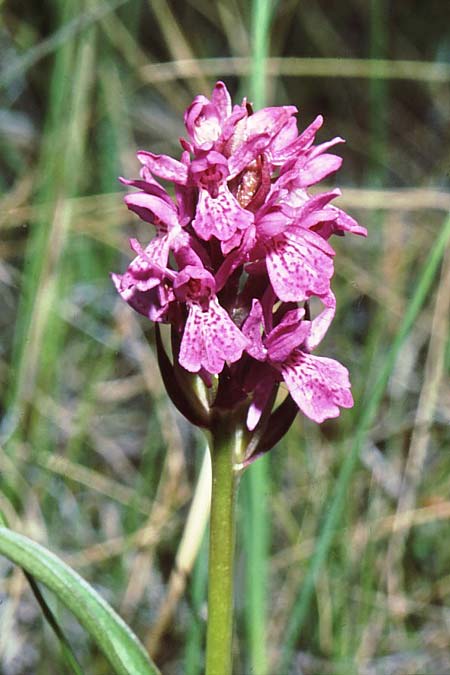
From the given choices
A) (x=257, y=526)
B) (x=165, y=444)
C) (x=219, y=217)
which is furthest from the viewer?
(x=165, y=444)

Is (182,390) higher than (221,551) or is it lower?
higher

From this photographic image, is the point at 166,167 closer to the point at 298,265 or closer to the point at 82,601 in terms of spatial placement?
the point at 298,265

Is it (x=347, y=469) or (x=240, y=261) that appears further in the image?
(x=347, y=469)

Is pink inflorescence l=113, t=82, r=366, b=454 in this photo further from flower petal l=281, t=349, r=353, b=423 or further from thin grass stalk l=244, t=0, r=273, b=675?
thin grass stalk l=244, t=0, r=273, b=675

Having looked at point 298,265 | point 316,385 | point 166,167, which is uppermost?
point 166,167

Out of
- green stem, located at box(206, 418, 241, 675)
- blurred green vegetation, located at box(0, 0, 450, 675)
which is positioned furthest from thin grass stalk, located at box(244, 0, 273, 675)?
green stem, located at box(206, 418, 241, 675)

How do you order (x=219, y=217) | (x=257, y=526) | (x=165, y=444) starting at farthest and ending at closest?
(x=165, y=444) < (x=257, y=526) < (x=219, y=217)

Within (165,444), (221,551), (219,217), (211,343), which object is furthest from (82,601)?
(165,444)

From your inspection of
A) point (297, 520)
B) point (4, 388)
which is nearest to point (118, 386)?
point (4, 388)
